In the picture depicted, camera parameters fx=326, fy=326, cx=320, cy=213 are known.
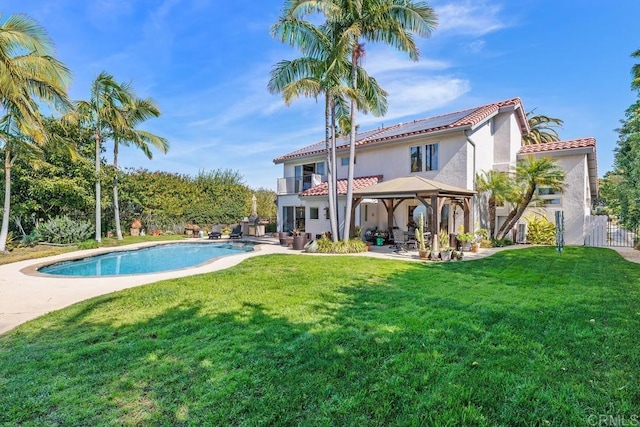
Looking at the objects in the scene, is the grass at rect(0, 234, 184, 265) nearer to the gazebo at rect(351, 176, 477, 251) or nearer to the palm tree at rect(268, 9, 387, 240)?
the palm tree at rect(268, 9, 387, 240)

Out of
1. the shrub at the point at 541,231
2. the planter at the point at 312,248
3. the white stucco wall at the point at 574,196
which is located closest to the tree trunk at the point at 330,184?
the planter at the point at 312,248

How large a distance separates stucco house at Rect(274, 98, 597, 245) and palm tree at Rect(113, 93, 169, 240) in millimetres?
11986

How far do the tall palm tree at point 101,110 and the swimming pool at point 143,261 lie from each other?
14.8 feet

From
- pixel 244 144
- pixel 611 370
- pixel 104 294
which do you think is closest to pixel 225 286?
pixel 104 294

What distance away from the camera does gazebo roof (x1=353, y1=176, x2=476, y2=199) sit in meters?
14.9

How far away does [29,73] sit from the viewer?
13.0 metres

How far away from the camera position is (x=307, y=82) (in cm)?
1568

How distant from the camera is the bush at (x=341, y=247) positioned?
15770 millimetres

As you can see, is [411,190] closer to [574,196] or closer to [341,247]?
[341,247]

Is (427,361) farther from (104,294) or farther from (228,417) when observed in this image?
(104,294)

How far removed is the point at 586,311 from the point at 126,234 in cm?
2880

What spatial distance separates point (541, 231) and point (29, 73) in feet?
84.2

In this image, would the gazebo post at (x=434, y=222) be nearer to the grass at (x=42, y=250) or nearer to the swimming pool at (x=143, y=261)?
the swimming pool at (x=143, y=261)

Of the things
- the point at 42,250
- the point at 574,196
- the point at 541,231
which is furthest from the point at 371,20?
the point at 42,250
